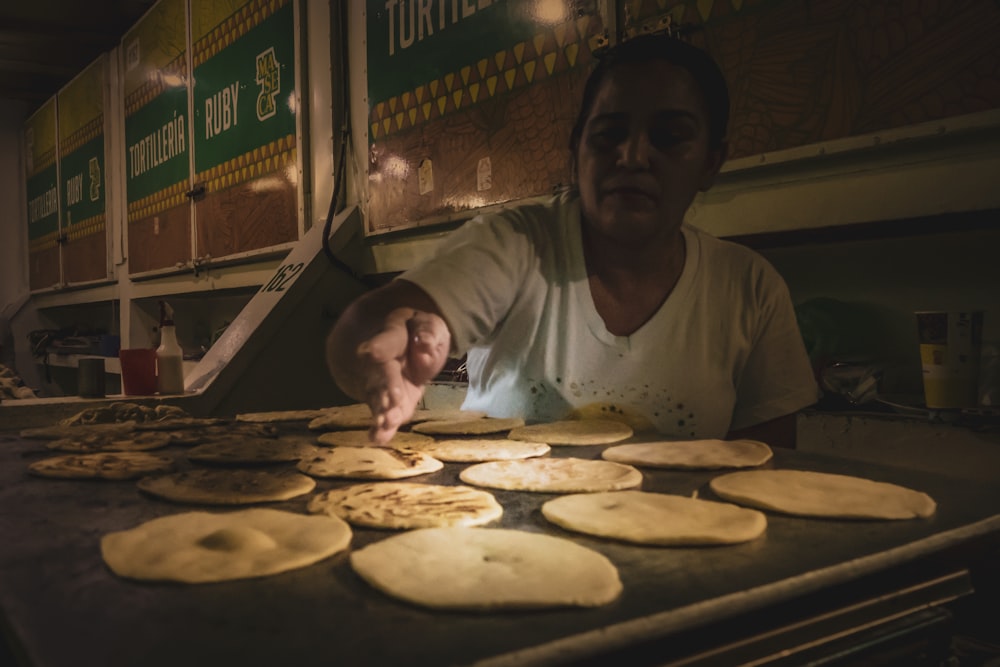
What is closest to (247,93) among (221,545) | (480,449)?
(480,449)

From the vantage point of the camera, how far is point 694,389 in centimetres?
169

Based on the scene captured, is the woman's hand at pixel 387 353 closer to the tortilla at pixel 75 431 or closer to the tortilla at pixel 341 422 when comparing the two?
the tortilla at pixel 341 422

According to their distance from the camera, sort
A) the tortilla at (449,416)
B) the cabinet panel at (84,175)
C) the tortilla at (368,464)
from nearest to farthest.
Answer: the tortilla at (368,464) < the tortilla at (449,416) < the cabinet panel at (84,175)

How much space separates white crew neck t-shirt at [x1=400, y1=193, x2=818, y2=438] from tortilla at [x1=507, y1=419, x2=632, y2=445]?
0.07 m

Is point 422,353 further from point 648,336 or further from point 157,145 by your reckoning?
point 157,145

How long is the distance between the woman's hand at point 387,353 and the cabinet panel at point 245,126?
9.11 feet

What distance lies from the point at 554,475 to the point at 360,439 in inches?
23.9

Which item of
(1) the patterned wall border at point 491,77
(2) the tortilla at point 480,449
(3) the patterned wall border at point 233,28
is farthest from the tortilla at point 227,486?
(3) the patterned wall border at point 233,28

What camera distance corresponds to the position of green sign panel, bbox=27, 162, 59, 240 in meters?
7.48

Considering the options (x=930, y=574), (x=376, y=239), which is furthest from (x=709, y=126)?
(x=376, y=239)

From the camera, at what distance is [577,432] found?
1604 mm

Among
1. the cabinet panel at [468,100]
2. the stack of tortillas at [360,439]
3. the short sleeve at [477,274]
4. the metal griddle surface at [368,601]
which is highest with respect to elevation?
the cabinet panel at [468,100]

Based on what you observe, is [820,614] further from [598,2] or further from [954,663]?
[598,2]

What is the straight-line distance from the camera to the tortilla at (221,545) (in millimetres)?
780
